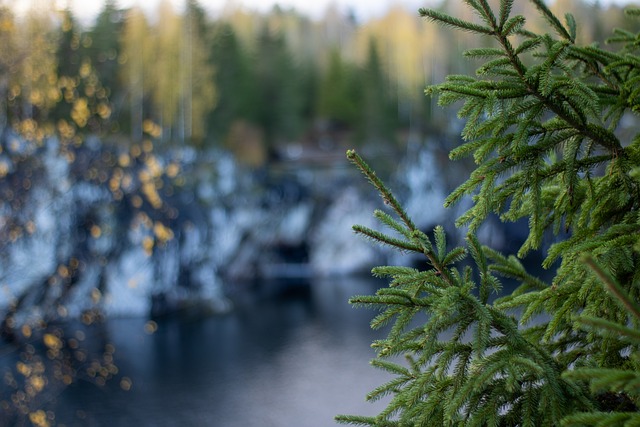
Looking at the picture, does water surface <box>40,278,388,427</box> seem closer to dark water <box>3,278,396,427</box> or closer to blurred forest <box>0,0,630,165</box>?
dark water <box>3,278,396,427</box>

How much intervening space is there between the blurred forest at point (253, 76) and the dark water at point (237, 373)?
590cm

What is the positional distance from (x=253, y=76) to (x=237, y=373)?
17.1 metres

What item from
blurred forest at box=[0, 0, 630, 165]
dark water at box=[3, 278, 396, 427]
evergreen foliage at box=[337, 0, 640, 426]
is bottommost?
dark water at box=[3, 278, 396, 427]

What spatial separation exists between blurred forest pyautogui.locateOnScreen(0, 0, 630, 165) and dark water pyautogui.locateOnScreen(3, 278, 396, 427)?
590cm

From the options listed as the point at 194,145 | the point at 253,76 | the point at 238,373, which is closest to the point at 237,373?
the point at 238,373

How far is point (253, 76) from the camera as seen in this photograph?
28.5 meters

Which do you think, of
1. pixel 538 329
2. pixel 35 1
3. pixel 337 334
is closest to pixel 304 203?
pixel 337 334

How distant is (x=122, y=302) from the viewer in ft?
65.9

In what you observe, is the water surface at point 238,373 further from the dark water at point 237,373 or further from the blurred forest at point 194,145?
the blurred forest at point 194,145

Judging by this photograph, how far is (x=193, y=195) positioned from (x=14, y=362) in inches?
396

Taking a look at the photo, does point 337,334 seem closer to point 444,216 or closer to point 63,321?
point 63,321

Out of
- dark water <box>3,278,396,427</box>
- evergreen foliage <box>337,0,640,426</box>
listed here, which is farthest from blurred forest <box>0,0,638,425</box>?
evergreen foliage <box>337,0,640,426</box>

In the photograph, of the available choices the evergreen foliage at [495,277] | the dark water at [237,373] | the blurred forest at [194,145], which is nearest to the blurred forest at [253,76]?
the blurred forest at [194,145]

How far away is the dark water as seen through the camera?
39.2 feet
